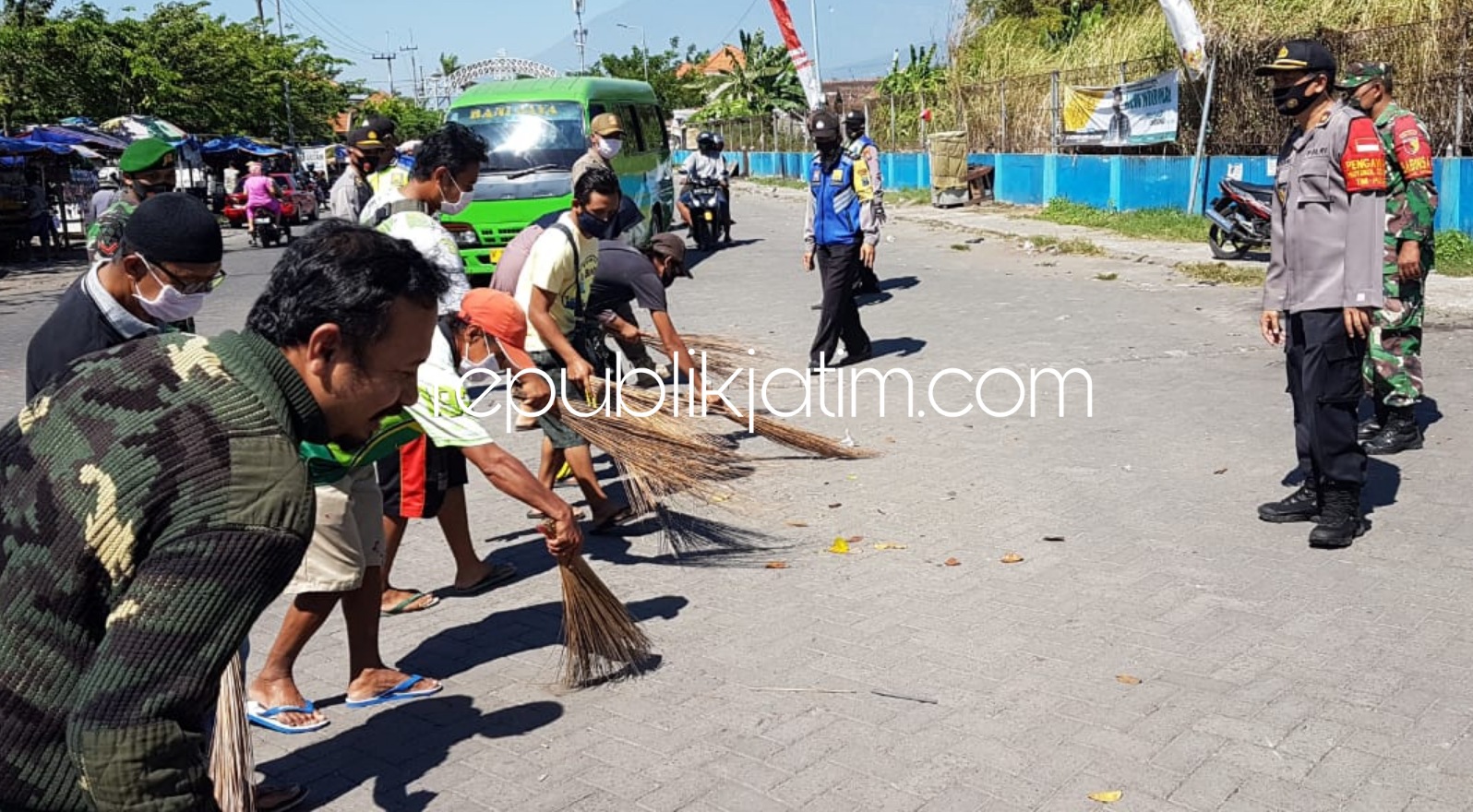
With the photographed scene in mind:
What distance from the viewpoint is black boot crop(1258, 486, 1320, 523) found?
5.30m

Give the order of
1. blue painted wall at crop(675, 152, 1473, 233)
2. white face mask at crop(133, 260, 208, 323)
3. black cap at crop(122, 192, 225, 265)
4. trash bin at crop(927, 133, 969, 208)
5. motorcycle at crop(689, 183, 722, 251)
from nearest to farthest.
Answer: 1. black cap at crop(122, 192, 225, 265)
2. white face mask at crop(133, 260, 208, 323)
3. blue painted wall at crop(675, 152, 1473, 233)
4. motorcycle at crop(689, 183, 722, 251)
5. trash bin at crop(927, 133, 969, 208)

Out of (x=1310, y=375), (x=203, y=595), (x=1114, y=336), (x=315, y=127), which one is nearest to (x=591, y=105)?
(x=1114, y=336)

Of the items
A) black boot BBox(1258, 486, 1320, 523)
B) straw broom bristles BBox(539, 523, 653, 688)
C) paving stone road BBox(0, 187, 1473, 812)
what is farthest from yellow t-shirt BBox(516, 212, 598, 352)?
black boot BBox(1258, 486, 1320, 523)

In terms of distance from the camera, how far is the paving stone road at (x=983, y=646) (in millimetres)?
3385

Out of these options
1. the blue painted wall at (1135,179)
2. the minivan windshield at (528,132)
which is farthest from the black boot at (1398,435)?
the minivan windshield at (528,132)

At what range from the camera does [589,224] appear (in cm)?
548

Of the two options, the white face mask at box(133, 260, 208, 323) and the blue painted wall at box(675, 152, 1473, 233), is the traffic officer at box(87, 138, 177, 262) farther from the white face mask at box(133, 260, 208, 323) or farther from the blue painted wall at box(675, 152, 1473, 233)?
the blue painted wall at box(675, 152, 1473, 233)

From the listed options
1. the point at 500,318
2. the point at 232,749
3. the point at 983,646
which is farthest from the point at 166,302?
the point at 983,646

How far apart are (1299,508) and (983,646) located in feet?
6.11

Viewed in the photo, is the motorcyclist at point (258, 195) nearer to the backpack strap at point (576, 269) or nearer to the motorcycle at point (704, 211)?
the motorcycle at point (704, 211)

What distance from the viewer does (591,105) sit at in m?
14.9

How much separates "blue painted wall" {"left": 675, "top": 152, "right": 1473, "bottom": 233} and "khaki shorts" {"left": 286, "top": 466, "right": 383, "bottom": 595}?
11.7 metres

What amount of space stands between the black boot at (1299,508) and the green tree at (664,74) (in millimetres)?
60609

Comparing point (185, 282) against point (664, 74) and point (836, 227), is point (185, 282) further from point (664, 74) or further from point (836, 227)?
point (664, 74)
